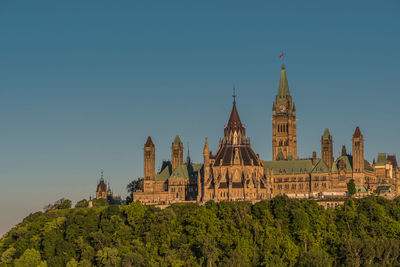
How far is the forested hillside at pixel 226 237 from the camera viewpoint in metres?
175

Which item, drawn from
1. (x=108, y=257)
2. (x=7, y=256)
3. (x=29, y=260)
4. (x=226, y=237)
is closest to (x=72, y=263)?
(x=108, y=257)

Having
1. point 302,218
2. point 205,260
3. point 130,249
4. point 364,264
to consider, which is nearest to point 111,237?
point 130,249

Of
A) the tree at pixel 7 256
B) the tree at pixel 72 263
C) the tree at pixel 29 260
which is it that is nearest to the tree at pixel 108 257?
the tree at pixel 72 263

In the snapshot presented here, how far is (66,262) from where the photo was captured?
184625 millimetres

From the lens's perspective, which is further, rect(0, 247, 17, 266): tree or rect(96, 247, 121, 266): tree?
rect(0, 247, 17, 266): tree

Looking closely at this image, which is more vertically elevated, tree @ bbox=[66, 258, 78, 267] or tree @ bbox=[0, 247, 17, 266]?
tree @ bbox=[0, 247, 17, 266]

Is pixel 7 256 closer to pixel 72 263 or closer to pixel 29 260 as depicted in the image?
pixel 29 260

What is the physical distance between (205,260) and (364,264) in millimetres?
27866

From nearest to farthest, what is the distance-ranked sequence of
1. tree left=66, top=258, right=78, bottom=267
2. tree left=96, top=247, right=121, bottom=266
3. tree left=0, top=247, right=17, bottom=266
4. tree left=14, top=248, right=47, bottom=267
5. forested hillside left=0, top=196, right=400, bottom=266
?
tree left=96, top=247, right=121, bottom=266 < forested hillside left=0, top=196, right=400, bottom=266 < tree left=66, top=258, right=78, bottom=267 < tree left=14, top=248, right=47, bottom=267 < tree left=0, top=247, right=17, bottom=266

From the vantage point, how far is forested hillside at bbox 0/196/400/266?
575ft

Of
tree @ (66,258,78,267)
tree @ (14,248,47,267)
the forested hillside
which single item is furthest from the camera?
tree @ (14,248,47,267)

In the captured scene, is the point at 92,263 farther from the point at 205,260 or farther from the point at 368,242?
the point at 368,242

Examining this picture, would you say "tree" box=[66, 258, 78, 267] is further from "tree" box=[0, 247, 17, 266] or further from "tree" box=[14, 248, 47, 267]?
"tree" box=[0, 247, 17, 266]

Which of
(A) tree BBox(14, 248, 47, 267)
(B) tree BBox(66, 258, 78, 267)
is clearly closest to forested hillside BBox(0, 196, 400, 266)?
(A) tree BBox(14, 248, 47, 267)
